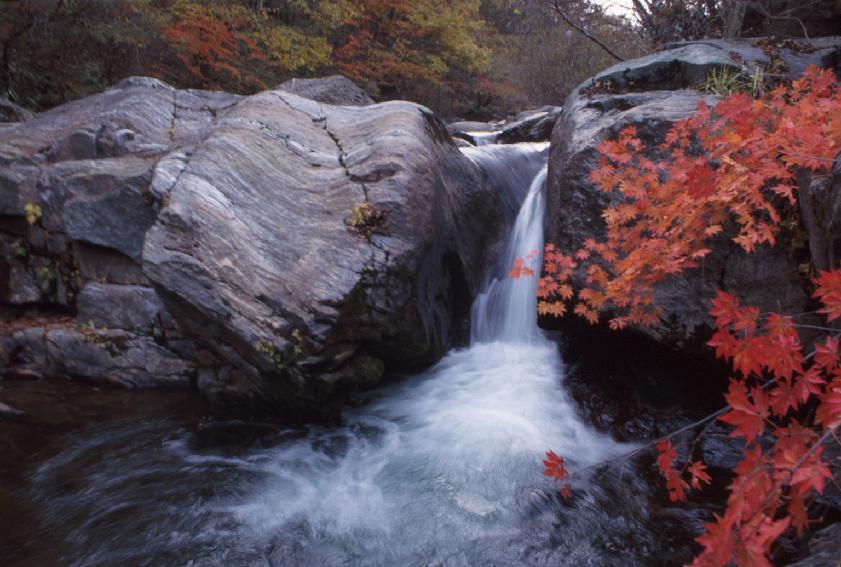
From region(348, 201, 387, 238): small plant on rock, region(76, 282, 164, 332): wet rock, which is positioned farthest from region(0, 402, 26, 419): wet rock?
region(348, 201, 387, 238): small plant on rock

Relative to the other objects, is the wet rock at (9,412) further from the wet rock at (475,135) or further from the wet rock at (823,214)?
the wet rock at (475,135)

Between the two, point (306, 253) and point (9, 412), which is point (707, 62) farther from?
point (9, 412)

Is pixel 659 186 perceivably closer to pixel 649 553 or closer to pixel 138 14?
pixel 649 553

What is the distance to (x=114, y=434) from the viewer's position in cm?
429

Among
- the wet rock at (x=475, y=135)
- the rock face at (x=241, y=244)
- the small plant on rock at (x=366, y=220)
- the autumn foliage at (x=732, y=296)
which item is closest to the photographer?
the autumn foliage at (x=732, y=296)

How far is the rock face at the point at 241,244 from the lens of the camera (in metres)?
3.88

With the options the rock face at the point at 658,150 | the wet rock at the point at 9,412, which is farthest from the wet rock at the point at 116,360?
the rock face at the point at 658,150

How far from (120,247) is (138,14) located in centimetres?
599

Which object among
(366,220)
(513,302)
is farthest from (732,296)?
(513,302)

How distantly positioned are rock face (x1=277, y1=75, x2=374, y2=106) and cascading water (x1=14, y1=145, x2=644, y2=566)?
631 centimetres

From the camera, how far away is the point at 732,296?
2.89m

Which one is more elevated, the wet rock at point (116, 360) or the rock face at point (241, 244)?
the rock face at point (241, 244)

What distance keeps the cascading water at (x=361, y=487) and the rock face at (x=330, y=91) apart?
631cm

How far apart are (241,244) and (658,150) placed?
381 cm
